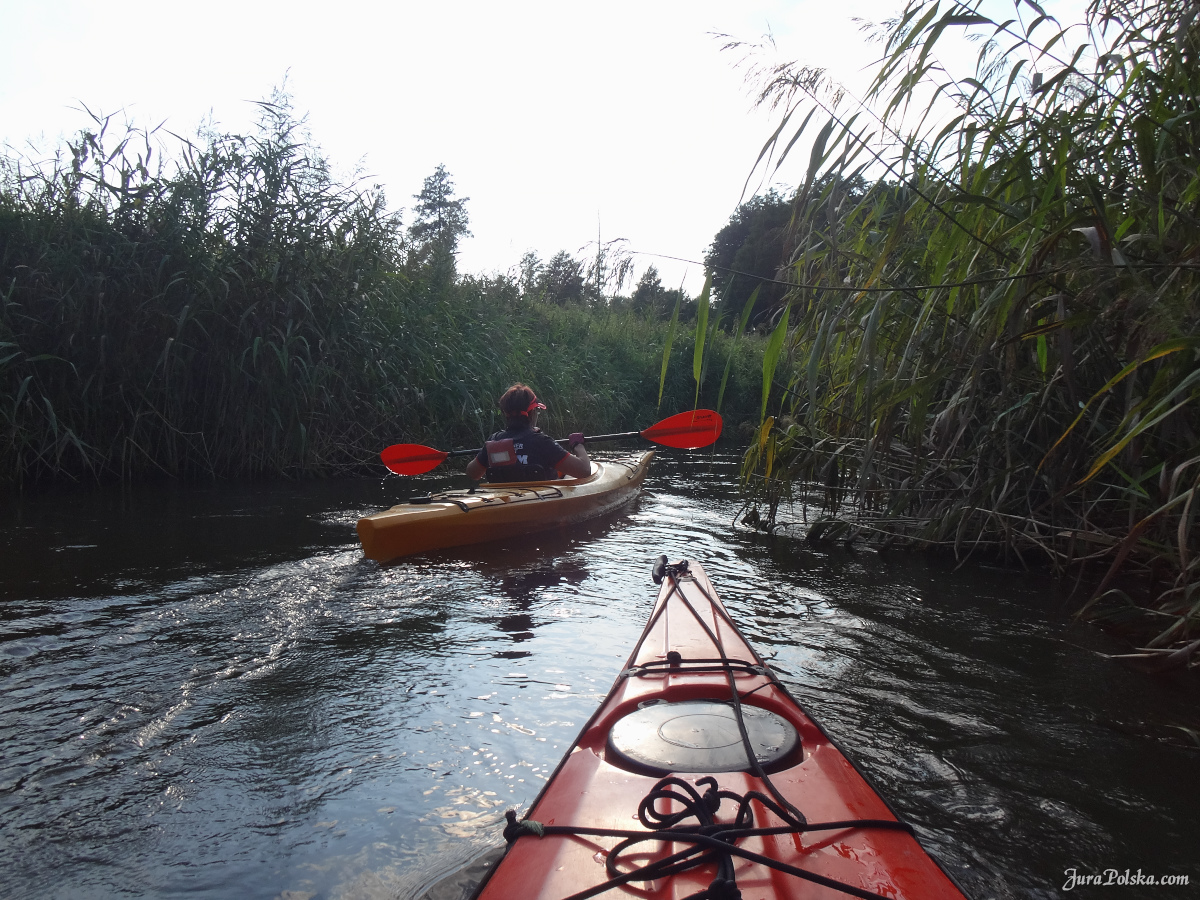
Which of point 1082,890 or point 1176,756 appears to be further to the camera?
point 1176,756

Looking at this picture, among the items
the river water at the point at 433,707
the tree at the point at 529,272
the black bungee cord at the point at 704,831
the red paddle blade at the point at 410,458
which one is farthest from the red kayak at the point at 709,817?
the tree at the point at 529,272

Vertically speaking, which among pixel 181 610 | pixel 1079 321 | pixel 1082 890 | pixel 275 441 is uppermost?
pixel 1079 321

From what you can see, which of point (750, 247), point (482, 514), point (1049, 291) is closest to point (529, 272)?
point (482, 514)

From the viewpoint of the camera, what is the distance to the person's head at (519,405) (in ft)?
16.4

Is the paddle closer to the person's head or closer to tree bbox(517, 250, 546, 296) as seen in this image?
the person's head

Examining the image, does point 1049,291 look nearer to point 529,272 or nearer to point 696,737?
point 696,737

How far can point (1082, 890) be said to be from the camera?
5.34 ft

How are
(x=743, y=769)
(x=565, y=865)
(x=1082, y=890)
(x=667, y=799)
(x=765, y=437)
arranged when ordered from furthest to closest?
(x=765, y=437) < (x=1082, y=890) < (x=743, y=769) < (x=667, y=799) < (x=565, y=865)

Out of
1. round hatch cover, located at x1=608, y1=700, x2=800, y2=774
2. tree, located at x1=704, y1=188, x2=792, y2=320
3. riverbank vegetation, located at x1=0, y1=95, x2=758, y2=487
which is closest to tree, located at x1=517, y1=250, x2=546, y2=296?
riverbank vegetation, located at x1=0, y1=95, x2=758, y2=487

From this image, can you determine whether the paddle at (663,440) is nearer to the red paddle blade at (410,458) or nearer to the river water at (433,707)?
the red paddle blade at (410,458)

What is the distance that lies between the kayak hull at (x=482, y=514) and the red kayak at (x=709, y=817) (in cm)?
249

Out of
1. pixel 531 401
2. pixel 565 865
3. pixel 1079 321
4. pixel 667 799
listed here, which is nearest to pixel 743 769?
pixel 667 799

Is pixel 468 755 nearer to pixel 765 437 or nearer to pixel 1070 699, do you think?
pixel 1070 699

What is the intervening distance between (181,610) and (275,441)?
12.6 feet
